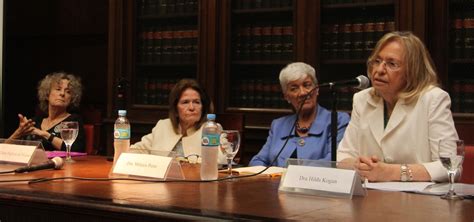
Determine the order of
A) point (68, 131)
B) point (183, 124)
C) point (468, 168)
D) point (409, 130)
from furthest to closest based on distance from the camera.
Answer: point (183, 124) < point (68, 131) < point (409, 130) < point (468, 168)

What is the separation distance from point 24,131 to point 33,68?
219cm

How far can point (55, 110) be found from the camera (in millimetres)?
3982

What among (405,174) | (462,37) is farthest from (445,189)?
(462,37)

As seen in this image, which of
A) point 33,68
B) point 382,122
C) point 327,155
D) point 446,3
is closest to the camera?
point 382,122

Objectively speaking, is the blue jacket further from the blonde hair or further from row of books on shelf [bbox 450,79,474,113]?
row of books on shelf [bbox 450,79,474,113]

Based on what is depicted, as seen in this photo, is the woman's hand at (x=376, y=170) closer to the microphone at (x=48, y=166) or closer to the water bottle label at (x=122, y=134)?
the water bottle label at (x=122, y=134)

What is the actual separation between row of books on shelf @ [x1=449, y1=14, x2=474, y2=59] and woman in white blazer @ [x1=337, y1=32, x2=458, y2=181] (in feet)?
3.42

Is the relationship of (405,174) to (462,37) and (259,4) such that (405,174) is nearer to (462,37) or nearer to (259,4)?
(462,37)

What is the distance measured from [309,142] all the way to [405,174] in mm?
944

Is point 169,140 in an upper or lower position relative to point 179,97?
lower

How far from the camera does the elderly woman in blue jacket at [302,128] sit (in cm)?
302

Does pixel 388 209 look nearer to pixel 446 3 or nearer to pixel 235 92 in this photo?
pixel 446 3

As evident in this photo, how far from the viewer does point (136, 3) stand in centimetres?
440

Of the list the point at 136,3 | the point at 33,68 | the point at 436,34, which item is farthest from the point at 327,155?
the point at 33,68
